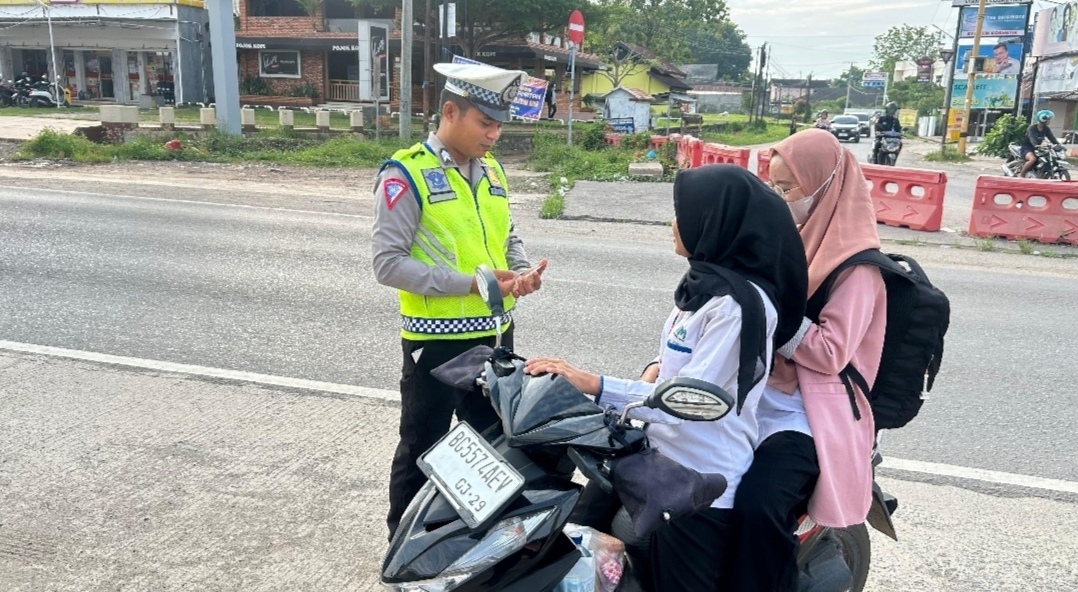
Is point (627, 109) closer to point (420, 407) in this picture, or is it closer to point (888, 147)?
point (888, 147)

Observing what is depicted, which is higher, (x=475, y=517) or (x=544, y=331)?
(x=475, y=517)

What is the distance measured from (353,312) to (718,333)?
5067mm

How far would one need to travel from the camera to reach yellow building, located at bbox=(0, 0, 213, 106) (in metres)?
36.9

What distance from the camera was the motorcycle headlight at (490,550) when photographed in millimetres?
1743

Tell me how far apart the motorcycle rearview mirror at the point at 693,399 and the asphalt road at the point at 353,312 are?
3.00 meters

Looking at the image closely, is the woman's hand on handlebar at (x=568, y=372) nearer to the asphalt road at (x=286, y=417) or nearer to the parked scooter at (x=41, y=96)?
the asphalt road at (x=286, y=417)

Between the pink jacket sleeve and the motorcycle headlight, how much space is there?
33.1 inches

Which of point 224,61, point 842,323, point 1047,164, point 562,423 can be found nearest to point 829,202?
point 842,323

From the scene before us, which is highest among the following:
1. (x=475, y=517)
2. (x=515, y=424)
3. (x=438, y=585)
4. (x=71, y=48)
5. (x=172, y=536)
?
(x=71, y=48)

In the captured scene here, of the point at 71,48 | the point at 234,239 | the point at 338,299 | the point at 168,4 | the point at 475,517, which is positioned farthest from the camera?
the point at 71,48

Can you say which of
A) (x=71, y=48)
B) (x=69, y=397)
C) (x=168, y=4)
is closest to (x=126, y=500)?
(x=69, y=397)

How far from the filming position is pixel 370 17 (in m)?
40.5

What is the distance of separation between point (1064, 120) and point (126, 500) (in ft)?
149

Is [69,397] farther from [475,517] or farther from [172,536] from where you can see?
[475,517]
